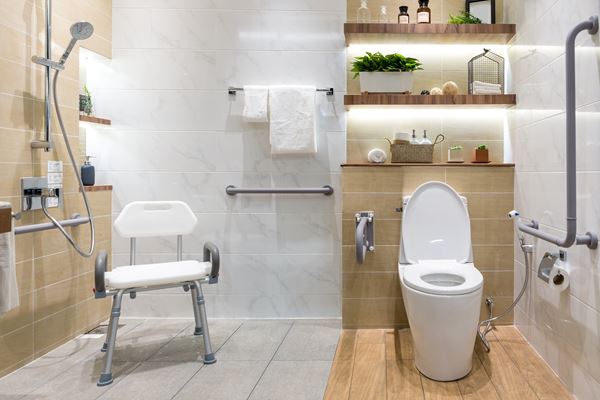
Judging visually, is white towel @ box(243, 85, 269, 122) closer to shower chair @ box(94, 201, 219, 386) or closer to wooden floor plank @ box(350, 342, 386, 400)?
shower chair @ box(94, 201, 219, 386)

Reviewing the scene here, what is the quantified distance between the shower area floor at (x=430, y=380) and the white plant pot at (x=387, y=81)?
147 centimetres

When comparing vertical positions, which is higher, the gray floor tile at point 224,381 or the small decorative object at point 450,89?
the small decorative object at point 450,89

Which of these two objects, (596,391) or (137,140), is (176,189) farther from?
(596,391)

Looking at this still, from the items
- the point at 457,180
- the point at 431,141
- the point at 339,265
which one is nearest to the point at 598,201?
the point at 457,180

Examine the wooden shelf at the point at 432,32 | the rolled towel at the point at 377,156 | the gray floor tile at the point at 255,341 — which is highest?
the wooden shelf at the point at 432,32

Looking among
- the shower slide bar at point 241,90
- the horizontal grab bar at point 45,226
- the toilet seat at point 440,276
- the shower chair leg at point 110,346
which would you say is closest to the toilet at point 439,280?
the toilet seat at point 440,276

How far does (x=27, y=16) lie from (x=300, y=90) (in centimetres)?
145

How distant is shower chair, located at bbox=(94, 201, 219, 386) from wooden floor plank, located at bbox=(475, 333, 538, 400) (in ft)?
4.39

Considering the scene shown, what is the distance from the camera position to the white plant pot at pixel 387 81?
246 cm

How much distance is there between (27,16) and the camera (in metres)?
2.00

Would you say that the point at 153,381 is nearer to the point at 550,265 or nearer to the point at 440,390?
the point at 440,390

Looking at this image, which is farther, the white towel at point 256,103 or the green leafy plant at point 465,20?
the white towel at point 256,103

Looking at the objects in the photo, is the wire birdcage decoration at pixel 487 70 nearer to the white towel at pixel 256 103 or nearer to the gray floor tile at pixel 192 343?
the white towel at pixel 256 103

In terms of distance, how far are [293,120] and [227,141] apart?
18.4 inches
